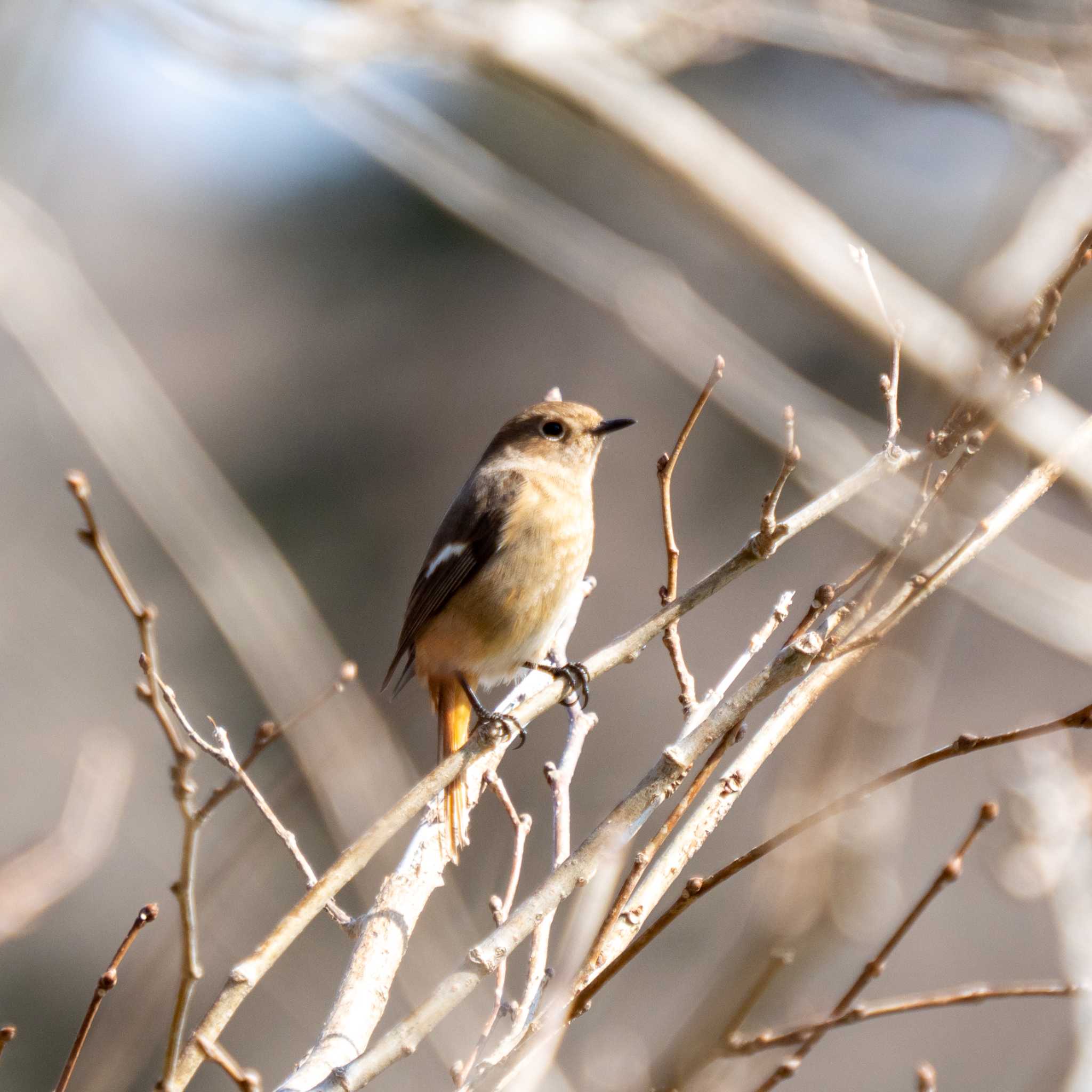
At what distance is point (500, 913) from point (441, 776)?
581 millimetres

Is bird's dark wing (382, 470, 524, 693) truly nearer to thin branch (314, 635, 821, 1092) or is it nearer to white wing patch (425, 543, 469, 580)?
white wing patch (425, 543, 469, 580)

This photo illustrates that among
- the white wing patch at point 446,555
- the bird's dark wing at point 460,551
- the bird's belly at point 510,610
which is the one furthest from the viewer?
the white wing patch at point 446,555

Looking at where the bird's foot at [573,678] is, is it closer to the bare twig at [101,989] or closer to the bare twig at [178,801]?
the bare twig at [101,989]

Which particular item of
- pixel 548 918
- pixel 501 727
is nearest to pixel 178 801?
pixel 548 918

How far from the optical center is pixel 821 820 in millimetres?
1030

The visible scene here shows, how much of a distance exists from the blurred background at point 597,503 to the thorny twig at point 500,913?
176mm

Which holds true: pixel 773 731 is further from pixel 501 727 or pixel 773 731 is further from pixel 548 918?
pixel 501 727

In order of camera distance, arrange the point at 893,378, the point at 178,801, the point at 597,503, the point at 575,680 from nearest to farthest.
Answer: the point at 178,801 → the point at 893,378 → the point at 575,680 → the point at 597,503

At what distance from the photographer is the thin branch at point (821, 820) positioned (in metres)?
1.05

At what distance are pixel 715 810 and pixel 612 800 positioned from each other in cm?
495

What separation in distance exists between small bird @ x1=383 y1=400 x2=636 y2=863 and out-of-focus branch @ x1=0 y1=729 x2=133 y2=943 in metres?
1.16

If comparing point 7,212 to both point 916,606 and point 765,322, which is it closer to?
point 916,606

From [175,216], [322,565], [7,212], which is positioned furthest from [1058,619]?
[175,216]

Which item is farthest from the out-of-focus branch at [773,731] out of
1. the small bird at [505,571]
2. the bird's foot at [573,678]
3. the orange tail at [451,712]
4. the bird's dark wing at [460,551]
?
the bird's dark wing at [460,551]
